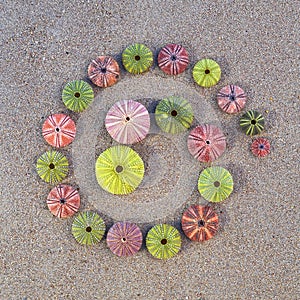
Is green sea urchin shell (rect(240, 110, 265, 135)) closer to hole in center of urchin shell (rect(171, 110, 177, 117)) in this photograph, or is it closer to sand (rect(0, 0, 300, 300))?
sand (rect(0, 0, 300, 300))

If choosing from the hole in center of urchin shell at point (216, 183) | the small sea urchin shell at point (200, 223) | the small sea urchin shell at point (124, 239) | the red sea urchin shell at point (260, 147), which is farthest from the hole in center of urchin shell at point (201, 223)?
the red sea urchin shell at point (260, 147)

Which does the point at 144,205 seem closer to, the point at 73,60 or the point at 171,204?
the point at 171,204

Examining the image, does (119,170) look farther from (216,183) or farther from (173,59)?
(173,59)

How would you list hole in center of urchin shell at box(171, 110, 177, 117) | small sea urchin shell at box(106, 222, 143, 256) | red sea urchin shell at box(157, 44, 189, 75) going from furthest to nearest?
1. red sea urchin shell at box(157, 44, 189, 75)
2. hole in center of urchin shell at box(171, 110, 177, 117)
3. small sea urchin shell at box(106, 222, 143, 256)

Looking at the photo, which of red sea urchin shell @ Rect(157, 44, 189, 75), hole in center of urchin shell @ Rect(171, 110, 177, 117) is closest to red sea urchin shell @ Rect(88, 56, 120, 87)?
red sea urchin shell @ Rect(157, 44, 189, 75)

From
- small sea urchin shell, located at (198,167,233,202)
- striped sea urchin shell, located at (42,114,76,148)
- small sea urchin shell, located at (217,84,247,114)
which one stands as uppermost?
small sea urchin shell, located at (217,84,247,114)

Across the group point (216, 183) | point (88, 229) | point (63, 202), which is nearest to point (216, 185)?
point (216, 183)

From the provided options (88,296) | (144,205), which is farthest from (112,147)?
(88,296)
